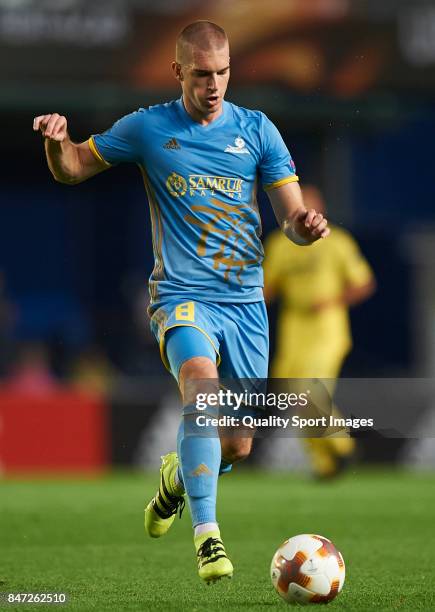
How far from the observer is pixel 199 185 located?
5715 millimetres

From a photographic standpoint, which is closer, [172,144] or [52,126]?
[52,126]

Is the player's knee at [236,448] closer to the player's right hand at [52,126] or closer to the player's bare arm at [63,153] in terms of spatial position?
the player's bare arm at [63,153]

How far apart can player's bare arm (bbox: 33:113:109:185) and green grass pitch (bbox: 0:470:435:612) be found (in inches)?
66.5

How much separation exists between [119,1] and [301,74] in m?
2.43

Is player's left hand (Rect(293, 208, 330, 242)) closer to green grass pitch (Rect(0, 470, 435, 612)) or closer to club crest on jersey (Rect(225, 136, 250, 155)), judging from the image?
club crest on jersey (Rect(225, 136, 250, 155))

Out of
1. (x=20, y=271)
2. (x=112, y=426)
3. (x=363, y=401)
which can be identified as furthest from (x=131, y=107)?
(x=363, y=401)

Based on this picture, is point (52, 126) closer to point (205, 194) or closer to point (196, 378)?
point (205, 194)

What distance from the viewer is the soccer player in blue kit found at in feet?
18.4

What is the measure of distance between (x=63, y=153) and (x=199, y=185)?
574 mm

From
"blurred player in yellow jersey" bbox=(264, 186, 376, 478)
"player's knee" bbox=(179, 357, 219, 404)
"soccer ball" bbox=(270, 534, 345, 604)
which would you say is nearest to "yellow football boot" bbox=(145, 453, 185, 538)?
"player's knee" bbox=(179, 357, 219, 404)

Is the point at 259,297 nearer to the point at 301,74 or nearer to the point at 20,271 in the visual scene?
the point at 301,74

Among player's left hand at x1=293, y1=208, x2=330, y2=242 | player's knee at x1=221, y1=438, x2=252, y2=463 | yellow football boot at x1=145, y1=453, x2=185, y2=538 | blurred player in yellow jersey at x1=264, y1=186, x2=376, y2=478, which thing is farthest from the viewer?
blurred player in yellow jersey at x1=264, y1=186, x2=376, y2=478

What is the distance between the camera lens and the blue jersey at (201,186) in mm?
5719

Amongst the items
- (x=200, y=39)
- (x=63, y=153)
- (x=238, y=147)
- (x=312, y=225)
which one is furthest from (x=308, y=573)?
(x=200, y=39)
